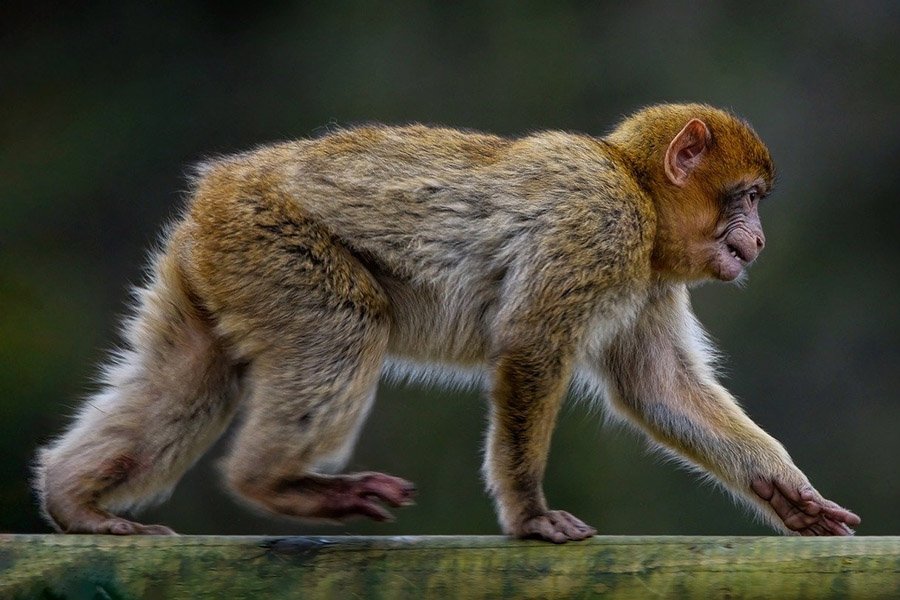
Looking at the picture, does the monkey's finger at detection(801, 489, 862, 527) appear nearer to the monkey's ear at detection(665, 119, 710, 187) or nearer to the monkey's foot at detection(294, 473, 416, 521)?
Result: the monkey's ear at detection(665, 119, 710, 187)

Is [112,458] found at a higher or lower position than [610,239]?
lower

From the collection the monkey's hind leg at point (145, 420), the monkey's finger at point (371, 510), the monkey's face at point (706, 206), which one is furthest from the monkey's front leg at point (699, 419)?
the monkey's hind leg at point (145, 420)

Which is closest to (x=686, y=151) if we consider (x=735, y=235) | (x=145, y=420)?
(x=735, y=235)

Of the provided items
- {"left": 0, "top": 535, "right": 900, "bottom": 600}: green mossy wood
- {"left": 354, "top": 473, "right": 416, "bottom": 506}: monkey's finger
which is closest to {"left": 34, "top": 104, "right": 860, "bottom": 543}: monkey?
{"left": 354, "top": 473, "right": 416, "bottom": 506}: monkey's finger

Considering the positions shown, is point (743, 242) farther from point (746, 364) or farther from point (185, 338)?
point (746, 364)

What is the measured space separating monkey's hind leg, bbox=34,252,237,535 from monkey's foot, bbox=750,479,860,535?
7.01 feet

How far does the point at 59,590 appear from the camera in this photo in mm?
3963

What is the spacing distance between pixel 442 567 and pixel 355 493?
0.56m

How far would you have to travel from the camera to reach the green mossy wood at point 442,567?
153 inches

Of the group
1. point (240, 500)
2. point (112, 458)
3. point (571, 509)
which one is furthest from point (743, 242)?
point (571, 509)

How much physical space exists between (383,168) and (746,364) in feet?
20.2

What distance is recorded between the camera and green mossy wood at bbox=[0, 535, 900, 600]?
3877 mm

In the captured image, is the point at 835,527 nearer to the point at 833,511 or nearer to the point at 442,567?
the point at 833,511

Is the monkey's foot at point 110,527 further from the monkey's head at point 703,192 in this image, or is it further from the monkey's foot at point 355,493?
the monkey's head at point 703,192
